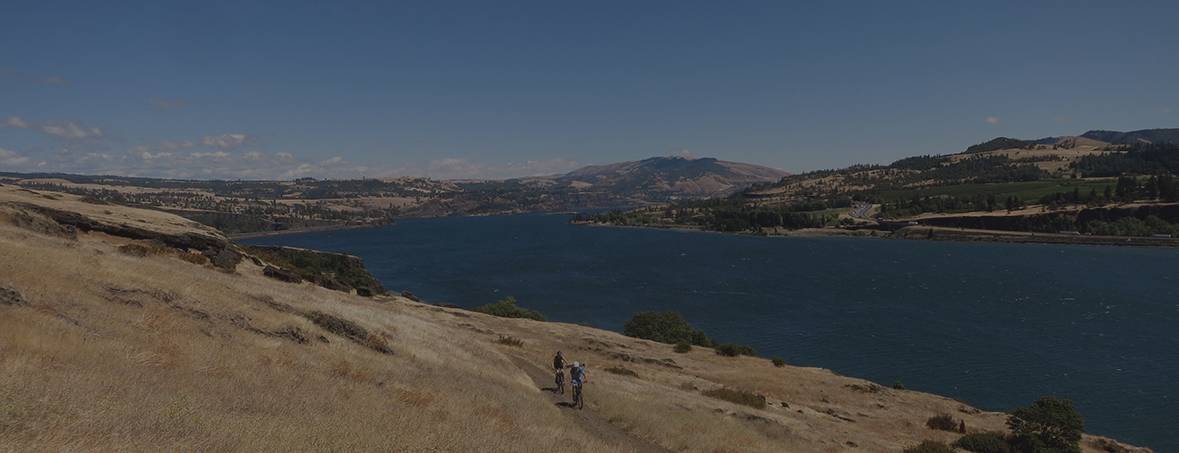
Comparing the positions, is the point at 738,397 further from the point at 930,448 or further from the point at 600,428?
the point at 600,428

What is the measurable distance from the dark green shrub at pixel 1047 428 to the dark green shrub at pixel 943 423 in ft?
11.3

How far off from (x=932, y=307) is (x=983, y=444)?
272 ft

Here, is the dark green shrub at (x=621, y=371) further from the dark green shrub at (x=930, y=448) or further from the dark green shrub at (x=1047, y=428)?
the dark green shrub at (x=1047, y=428)

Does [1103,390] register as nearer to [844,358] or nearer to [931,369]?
[931,369]

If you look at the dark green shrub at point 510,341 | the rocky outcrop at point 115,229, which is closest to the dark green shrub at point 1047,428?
the dark green shrub at point 510,341

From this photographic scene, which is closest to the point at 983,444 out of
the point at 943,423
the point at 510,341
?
the point at 943,423

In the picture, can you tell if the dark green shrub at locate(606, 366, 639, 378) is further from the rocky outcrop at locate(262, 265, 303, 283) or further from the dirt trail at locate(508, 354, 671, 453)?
the rocky outcrop at locate(262, 265, 303, 283)

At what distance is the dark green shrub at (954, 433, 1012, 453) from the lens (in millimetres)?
37094

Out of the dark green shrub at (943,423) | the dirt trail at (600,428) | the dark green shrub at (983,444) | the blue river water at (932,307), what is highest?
the dirt trail at (600,428)

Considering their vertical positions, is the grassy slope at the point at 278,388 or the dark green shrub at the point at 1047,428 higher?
the grassy slope at the point at 278,388

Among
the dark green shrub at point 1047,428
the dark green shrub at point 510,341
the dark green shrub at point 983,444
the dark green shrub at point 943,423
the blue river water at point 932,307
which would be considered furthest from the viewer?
the blue river water at point 932,307

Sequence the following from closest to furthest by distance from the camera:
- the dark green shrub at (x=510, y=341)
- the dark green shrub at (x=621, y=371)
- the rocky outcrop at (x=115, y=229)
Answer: the dark green shrub at (x=621, y=371), the dark green shrub at (x=510, y=341), the rocky outcrop at (x=115, y=229)

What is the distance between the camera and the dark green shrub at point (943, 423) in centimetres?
4153

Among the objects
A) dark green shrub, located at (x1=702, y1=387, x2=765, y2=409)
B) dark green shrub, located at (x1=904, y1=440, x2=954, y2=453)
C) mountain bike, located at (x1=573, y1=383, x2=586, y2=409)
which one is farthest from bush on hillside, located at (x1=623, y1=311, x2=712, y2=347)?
mountain bike, located at (x1=573, y1=383, x2=586, y2=409)
